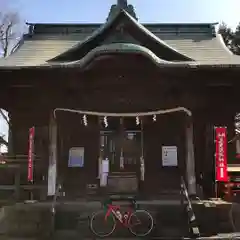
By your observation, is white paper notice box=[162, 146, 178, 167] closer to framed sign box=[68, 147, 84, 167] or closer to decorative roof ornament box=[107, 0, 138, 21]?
framed sign box=[68, 147, 84, 167]

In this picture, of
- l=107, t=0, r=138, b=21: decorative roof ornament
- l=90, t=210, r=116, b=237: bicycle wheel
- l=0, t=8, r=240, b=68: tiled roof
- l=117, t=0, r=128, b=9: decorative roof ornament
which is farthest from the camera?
l=117, t=0, r=128, b=9: decorative roof ornament

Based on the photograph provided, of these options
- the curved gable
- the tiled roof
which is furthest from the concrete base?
the curved gable

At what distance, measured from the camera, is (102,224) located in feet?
31.8

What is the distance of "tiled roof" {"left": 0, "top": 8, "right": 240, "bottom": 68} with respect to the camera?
12008 mm

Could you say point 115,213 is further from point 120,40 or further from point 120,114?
point 120,40

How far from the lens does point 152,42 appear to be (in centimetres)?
1205

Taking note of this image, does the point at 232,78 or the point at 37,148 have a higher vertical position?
the point at 232,78

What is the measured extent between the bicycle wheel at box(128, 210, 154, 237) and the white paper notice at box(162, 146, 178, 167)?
8.92 ft

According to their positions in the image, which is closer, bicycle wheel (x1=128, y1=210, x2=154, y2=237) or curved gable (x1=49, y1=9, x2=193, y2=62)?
bicycle wheel (x1=128, y1=210, x2=154, y2=237)

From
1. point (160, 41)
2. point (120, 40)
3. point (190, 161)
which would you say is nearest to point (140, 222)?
point (190, 161)

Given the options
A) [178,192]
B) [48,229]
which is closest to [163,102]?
[178,192]

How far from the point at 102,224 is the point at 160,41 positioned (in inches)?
234

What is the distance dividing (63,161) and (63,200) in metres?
1.56

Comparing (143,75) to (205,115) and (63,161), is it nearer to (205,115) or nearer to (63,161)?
(205,115)
